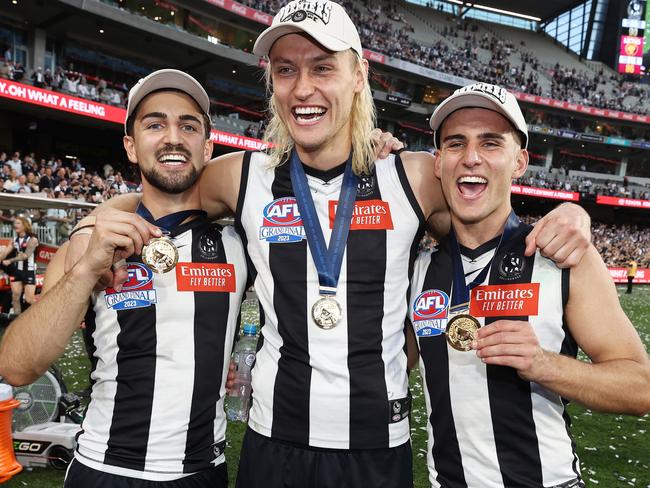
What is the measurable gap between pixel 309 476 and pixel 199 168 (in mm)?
1444

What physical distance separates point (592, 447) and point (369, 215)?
4.47 m

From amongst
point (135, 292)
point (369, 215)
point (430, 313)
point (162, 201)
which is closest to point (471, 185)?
point (369, 215)

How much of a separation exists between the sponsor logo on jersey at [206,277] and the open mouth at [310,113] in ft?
2.48

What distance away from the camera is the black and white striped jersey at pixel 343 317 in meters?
2.06

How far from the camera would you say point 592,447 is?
521cm

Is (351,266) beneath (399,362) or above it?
above

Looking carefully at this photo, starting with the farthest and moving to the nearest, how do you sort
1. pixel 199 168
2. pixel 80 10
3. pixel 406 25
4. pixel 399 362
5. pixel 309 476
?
1. pixel 406 25
2. pixel 80 10
3. pixel 199 168
4. pixel 399 362
5. pixel 309 476

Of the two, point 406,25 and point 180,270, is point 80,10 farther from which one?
point 406,25

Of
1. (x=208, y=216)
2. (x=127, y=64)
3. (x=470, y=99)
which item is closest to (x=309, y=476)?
(x=208, y=216)

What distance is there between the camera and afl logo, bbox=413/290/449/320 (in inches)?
85.2

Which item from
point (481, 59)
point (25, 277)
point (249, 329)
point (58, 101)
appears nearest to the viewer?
point (249, 329)

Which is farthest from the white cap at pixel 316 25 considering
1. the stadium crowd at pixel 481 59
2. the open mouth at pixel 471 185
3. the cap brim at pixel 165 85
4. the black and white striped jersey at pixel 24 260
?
the stadium crowd at pixel 481 59

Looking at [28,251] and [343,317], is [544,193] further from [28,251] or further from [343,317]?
[343,317]

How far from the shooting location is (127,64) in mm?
25016
